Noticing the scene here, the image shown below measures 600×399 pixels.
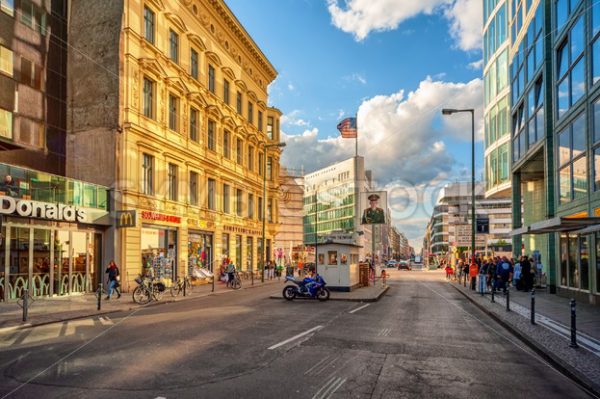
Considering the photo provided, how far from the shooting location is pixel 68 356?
917cm

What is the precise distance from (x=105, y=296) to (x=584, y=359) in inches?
755

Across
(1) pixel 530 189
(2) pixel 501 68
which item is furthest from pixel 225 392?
(2) pixel 501 68

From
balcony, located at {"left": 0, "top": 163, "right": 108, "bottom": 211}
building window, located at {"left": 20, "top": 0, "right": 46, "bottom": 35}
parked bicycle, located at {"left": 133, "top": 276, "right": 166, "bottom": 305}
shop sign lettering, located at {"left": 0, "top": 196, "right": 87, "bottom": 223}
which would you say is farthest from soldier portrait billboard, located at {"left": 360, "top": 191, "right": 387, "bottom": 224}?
building window, located at {"left": 20, "top": 0, "right": 46, "bottom": 35}

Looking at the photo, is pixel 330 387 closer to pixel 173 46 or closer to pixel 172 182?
pixel 172 182

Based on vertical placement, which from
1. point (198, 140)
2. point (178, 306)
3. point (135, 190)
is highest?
point (198, 140)

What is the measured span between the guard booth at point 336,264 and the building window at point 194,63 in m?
15.5

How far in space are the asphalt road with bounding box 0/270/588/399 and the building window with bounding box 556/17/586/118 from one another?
11.5 m

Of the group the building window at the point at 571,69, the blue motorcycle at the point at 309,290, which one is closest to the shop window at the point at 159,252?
the blue motorcycle at the point at 309,290

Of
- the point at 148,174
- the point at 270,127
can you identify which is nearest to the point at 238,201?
the point at 270,127

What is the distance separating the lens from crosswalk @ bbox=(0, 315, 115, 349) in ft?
36.2

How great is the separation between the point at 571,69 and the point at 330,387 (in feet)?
63.7

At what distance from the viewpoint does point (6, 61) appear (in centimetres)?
2234

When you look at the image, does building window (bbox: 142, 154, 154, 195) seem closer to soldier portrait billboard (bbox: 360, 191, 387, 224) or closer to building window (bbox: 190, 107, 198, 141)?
building window (bbox: 190, 107, 198, 141)

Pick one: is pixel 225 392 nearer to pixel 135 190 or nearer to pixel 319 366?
pixel 319 366
